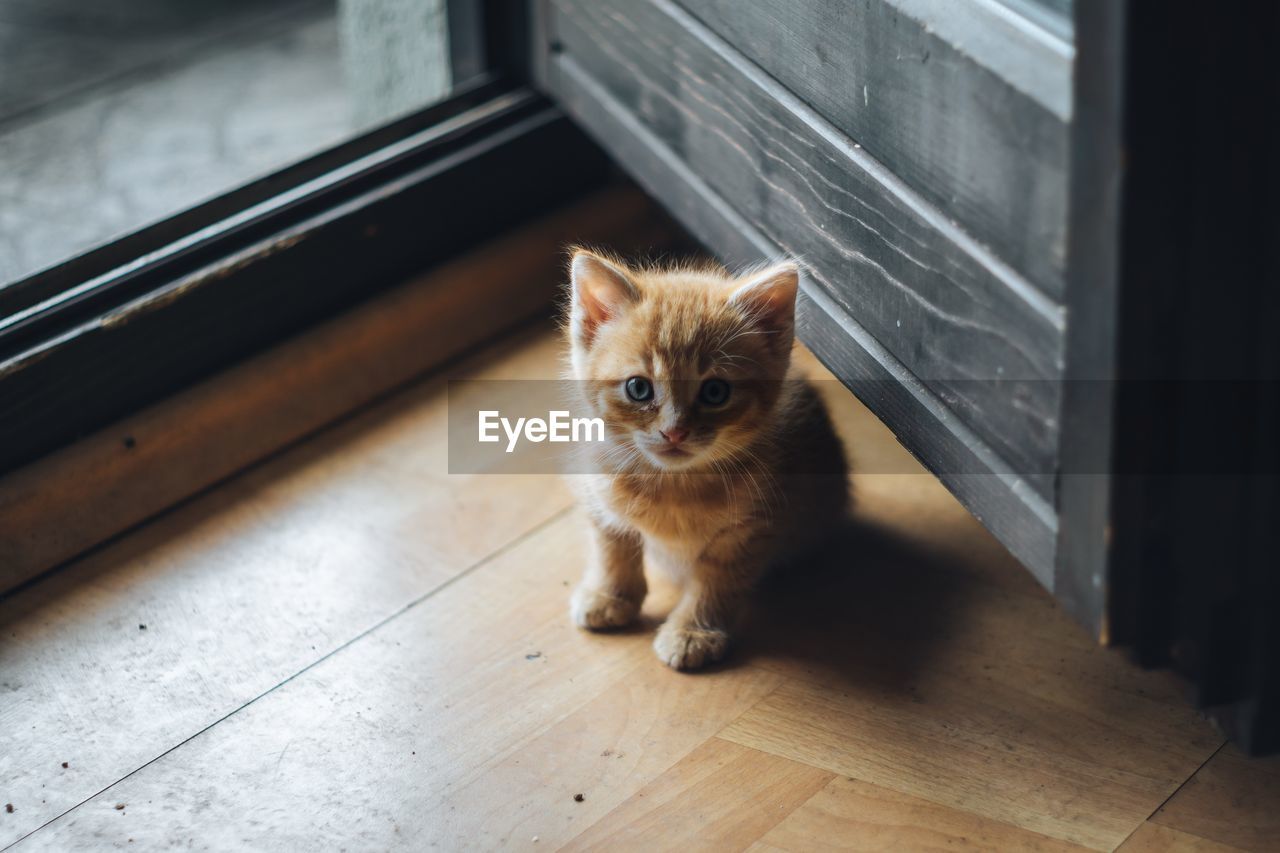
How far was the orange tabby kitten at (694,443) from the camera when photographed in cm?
131

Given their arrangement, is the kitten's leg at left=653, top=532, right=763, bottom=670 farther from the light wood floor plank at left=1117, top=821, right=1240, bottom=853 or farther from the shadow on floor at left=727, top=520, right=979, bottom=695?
the light wood floor plank at left=1117, top=821, right=1240, bottom=853

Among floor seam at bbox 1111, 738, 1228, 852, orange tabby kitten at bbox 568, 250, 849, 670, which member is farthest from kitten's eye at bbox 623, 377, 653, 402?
floor seam at bbox 1111, 738, 1228, 852

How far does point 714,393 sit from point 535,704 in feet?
1.22

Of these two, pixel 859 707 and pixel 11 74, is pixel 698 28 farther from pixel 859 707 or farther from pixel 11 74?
pixel 11 74

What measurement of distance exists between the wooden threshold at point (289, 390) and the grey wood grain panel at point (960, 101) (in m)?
0.81

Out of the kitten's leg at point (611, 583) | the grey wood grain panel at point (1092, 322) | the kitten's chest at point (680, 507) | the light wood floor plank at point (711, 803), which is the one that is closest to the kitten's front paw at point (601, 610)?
the kitten's leg at point (611, 583)

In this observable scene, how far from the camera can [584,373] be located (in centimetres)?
138

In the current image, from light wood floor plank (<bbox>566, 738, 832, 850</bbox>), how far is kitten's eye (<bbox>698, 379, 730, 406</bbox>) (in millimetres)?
341

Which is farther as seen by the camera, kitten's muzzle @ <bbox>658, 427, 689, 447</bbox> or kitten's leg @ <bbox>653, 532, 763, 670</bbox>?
kitten's leg @ <bbox>653, 532, 763, 670</bbox>

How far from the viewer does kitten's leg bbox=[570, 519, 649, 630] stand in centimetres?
144

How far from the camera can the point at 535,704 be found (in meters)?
1.35

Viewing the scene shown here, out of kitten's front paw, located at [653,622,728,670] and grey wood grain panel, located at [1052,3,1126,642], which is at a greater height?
grey wood grain panel, located at [1052,3,1126,642]

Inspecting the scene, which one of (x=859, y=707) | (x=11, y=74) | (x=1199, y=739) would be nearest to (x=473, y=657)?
(x=859, y=707)

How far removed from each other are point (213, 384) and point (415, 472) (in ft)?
0.96
